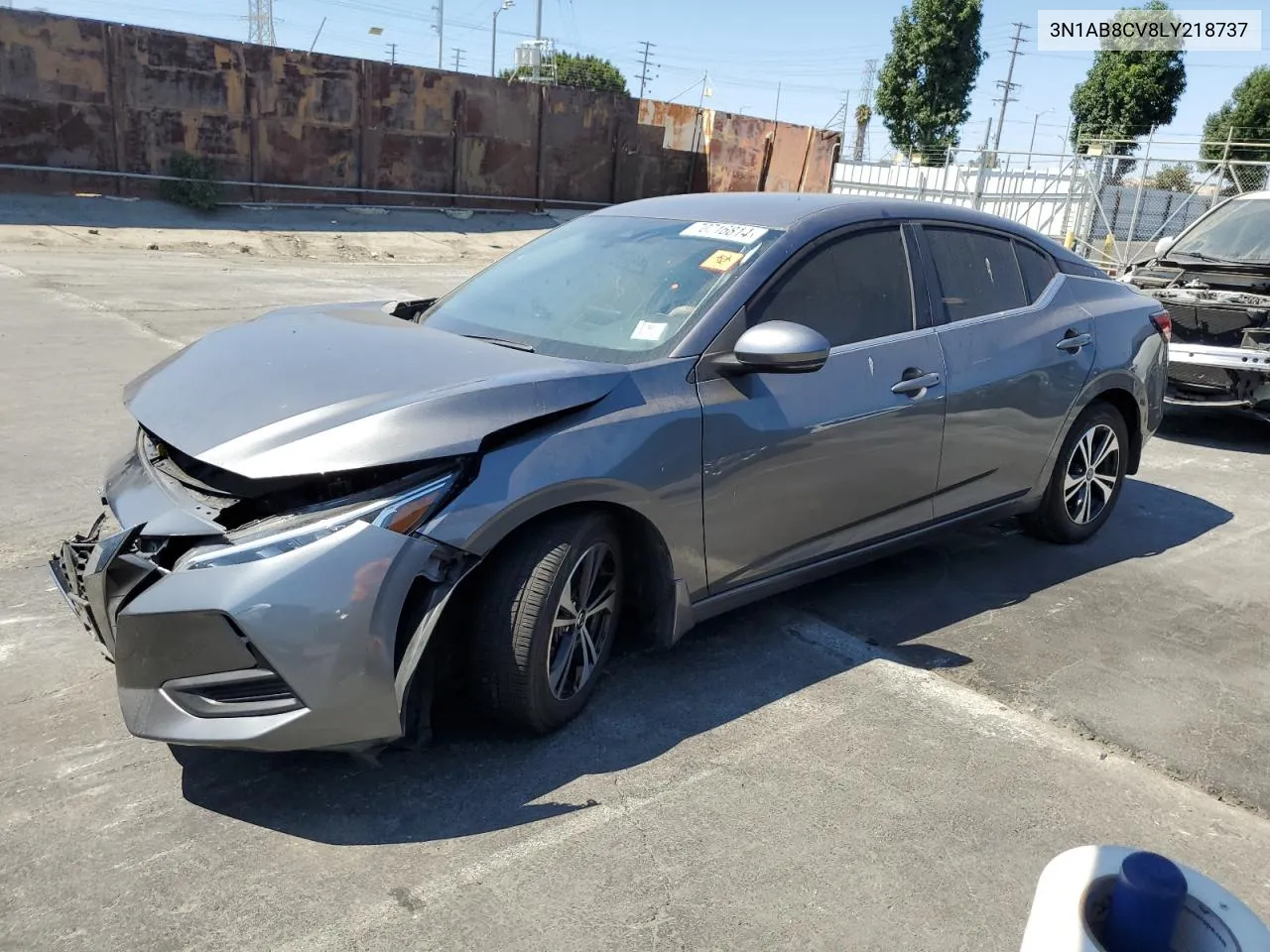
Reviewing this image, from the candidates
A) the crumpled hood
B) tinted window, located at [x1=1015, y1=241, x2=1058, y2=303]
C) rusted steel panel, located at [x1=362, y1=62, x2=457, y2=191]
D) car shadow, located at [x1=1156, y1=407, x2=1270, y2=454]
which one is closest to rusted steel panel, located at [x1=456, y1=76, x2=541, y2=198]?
rusted steel panel, located at [x1=362, y1=62, x2=457, y2=191]

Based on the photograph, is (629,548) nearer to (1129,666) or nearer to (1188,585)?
(1129,666)

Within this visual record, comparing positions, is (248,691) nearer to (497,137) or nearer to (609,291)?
(609,291)

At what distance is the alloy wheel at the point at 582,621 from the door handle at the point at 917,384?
1.43 metres

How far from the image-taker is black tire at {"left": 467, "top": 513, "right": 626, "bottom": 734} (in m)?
3.04

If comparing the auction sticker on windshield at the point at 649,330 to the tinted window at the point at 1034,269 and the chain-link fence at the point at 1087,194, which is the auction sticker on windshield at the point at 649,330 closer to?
the tinted window at the point at 1034,269

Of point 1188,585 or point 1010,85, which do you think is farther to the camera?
point 1010,85

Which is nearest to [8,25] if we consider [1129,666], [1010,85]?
[1129,666]

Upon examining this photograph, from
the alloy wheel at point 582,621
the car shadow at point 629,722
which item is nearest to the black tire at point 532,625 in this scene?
the alloy wheel at point 582,621

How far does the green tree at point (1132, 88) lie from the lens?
115 ft

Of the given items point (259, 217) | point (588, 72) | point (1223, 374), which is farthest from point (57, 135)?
point (588, 72)

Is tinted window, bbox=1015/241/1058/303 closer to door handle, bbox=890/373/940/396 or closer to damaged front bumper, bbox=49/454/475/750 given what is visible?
door handle, bbox=890/373/940/396

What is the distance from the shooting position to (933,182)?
26859 mm

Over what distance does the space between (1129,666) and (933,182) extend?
2484 centimetres

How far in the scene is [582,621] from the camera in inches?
131
